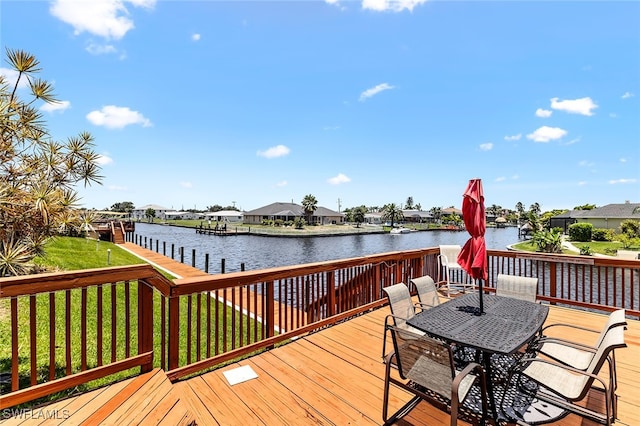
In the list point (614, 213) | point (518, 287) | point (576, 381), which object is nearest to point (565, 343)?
point (576, 381)

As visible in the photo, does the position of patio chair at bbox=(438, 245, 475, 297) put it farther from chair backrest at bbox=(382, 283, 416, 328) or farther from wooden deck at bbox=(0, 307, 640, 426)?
chair backrest at bbox=(382, 283, 416, 328)

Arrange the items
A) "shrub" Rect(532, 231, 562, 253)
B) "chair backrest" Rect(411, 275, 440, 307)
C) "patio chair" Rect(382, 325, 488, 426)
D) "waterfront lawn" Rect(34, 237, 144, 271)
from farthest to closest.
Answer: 1. "shrub" Rect(532, 231, 562, 253)
2. "waterfront lawn" Rect(34, 237, 144, 271)
3. "chair backrest" Rect(411, 275, 440, 307)
4. "patio chair" Rect(382, 325, 488, 426)

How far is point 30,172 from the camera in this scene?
3604 mm

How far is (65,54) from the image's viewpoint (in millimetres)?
6250

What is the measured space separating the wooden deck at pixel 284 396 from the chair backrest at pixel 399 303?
525 mm

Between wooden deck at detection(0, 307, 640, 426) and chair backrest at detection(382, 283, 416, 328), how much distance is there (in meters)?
A: 0.53

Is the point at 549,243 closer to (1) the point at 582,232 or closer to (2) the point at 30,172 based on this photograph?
(1) the point at 582,232

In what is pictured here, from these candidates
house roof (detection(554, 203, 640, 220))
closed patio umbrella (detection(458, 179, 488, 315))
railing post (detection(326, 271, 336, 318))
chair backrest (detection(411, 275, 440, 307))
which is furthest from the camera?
house roof (detection(554, 203, 640, 220))

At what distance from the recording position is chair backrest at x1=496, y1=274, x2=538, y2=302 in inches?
138

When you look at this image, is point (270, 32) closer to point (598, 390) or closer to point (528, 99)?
point (598, 390)

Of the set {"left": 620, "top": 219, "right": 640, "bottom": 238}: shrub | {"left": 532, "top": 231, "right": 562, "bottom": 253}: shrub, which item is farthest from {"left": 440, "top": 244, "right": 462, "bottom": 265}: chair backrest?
{"left": 620, "top": 219, "right": 640, "bottom": 238}: shrub

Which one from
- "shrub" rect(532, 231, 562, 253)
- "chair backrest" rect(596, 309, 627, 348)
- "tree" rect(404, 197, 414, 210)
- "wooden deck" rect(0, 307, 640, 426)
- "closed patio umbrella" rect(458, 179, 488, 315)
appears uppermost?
"tree" rect(404, 197, 414, 210)

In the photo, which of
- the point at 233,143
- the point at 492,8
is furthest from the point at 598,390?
the point at 233,143

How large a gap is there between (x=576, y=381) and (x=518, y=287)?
5.69 feet
